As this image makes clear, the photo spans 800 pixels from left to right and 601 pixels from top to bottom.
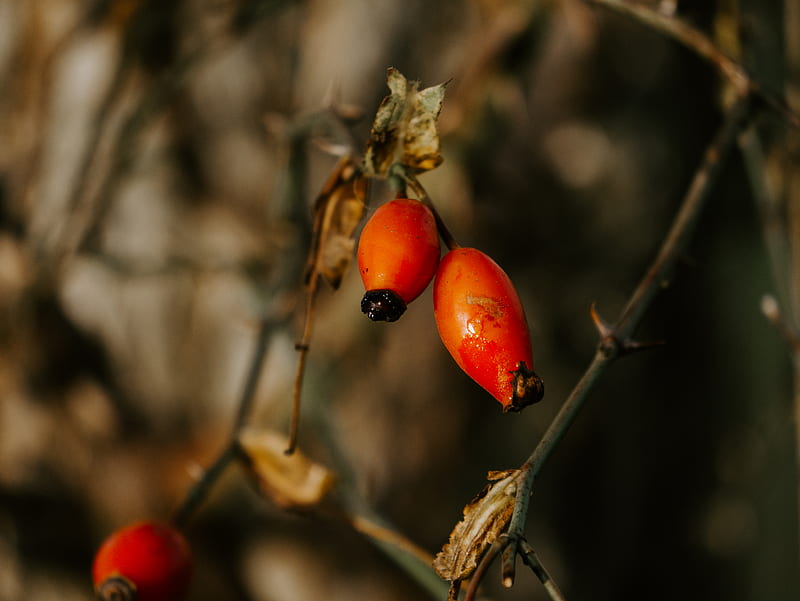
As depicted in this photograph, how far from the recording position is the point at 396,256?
467 millimetres

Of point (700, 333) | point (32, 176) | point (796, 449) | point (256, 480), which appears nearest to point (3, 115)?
point (32, 176)

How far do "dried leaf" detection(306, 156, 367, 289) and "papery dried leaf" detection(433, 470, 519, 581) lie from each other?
19cm

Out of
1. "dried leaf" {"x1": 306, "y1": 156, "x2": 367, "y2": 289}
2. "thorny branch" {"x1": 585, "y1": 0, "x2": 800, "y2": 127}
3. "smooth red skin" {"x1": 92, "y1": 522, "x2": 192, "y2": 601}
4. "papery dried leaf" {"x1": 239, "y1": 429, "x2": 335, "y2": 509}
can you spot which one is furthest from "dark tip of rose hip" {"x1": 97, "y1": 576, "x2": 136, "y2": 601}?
"thorny branch" {"x1": 585, "y1": 0, "x2": 800, "y2": 127}

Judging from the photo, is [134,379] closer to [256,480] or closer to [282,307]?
[282,307]

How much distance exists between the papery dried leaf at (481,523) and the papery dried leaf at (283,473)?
25 cm

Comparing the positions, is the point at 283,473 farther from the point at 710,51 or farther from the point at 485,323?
the point at 710,51

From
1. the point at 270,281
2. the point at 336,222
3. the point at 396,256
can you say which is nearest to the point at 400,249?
the point at 396,256

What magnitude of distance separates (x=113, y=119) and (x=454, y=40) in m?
0.73

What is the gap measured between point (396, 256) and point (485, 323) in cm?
7

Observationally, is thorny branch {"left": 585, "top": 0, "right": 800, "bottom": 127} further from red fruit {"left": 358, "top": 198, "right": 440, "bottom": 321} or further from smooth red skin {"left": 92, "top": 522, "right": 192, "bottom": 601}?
smooth red skin {"left": 92, "top": 522, "right": 192, "bottom": 601}

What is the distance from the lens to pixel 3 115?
59.8 inches

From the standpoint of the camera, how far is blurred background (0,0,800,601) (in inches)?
57.8

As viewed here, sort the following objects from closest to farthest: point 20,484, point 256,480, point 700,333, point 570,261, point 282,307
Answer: point 256,480 → point 282,307 → point 20,484 → point 570,261 → point 700,333

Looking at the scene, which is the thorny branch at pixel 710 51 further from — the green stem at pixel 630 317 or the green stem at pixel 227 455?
the green stem at pixel 227 455
